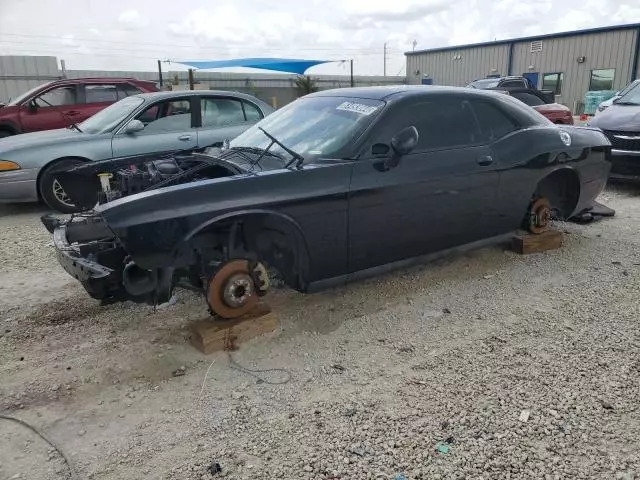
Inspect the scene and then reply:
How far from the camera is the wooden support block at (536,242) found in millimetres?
4941

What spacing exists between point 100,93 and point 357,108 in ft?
24.3

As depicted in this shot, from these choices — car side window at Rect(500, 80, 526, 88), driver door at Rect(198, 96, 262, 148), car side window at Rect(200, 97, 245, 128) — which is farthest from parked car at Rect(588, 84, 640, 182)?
car side window at Rect(500, 80, 526, 88)

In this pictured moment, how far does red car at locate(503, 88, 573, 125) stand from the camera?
12586 millimetres

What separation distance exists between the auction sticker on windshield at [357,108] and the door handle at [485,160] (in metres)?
0.98

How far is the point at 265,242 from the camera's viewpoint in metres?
3.48

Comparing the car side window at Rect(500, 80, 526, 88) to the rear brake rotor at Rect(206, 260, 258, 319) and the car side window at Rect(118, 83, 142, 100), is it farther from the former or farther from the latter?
the rear brake rotor at Rect(206, 260, 258, 319)

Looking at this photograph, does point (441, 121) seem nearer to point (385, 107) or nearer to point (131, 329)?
point (385, 107)

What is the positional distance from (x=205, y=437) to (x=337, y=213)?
5.33 feet

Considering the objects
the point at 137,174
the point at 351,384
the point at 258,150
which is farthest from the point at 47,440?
the point at 258,150

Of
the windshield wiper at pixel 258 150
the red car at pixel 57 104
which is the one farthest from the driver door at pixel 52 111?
the windshield wiper at pixel 258 150

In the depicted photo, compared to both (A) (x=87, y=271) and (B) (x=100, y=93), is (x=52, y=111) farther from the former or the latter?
(A) (x=87, y=271)

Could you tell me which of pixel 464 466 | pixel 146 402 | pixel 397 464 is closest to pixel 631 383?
pixel 464 466

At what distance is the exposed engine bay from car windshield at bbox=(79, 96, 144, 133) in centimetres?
259

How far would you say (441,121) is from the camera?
4.12 metres
